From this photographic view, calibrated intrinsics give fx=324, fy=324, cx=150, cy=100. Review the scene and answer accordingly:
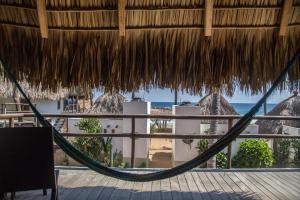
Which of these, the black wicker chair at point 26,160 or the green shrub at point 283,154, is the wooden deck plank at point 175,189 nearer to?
the black wicker chair at point 26,160

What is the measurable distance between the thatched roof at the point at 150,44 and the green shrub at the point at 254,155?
4790 mm

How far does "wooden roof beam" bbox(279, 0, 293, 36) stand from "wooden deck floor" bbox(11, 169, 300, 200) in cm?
156

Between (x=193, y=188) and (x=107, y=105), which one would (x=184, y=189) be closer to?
(x=193, y=188)

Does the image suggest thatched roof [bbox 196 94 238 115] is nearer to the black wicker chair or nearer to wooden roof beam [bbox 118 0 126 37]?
wooden roof beam [bbox 118 0 126 37]

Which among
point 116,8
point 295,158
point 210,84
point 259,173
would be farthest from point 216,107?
point 116,8

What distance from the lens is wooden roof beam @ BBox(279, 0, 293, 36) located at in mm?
2674

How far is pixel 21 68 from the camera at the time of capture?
10.2ft

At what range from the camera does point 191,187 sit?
3436mm

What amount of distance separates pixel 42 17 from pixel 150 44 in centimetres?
99

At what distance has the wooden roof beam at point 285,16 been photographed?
2.67 metres

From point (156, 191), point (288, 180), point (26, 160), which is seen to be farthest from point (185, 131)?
point (26, 160)

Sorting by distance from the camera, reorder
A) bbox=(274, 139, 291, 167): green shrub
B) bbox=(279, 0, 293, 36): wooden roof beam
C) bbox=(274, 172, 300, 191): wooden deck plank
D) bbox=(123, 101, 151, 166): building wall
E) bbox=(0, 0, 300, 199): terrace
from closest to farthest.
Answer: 1. bbox=(279, 0, 293, 36): wooden roof beam
2. bbox=(0, 0, 300, 199): terrace
3. bbox=(274, 172, 300, 191): wooden deck plank
4. bbox=(274, 139, 291, 167): green shrub
5. bbox=(123, 101, 151, 166): building wall

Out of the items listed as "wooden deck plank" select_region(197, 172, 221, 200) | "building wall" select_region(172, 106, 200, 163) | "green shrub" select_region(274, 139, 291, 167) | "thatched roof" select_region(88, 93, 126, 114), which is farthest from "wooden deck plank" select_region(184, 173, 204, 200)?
"thatched roof" select_region(88, 93, 126, 114)

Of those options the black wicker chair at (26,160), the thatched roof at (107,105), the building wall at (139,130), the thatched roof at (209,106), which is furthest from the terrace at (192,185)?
the thatched roof at (107,105)
